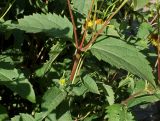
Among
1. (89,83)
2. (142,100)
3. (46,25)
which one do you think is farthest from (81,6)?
(142,100)

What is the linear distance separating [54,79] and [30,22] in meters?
0.26

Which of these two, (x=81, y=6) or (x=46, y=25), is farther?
(x=81, y=6)

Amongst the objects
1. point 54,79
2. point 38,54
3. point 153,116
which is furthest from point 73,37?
point 153,116

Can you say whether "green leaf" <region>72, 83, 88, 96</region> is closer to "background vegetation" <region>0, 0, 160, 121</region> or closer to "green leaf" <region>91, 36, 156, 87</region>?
"background vegetation" <region>0, 0, 160, 121</region>

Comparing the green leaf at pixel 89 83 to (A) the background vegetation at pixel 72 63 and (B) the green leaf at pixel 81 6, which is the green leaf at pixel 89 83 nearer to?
(A) the background vegetation at pixel 72 63

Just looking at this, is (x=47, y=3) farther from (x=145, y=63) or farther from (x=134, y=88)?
(x=145, y=63)

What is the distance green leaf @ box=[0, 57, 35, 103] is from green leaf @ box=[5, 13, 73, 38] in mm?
140

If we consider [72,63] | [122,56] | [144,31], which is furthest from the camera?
[144,31]

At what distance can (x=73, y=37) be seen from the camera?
1.46 meters

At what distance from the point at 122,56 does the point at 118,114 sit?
0.25 m

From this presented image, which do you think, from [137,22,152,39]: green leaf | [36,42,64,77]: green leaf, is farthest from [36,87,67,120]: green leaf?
[137,22,152,39]: green leaf

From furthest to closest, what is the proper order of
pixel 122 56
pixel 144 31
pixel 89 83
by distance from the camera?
pixel 144 31 → pixel 89 83 → pixel 122 56

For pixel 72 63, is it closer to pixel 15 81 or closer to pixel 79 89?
pixel 79 89

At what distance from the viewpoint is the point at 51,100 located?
1.42m
